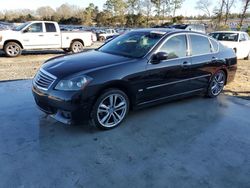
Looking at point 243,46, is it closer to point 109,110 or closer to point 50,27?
point 50,27

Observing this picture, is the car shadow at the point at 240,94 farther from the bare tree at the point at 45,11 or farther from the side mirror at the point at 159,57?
the bare tree at the point at 45,11

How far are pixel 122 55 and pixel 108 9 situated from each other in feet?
170

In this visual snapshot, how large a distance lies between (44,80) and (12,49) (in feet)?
29.2

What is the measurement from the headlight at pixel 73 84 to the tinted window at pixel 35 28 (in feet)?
31.6

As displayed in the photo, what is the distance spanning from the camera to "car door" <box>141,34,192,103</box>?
4523mm

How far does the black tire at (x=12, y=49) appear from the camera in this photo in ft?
38.4

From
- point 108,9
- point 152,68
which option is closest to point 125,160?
point 152,68

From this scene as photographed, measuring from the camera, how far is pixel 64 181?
9.53 ft

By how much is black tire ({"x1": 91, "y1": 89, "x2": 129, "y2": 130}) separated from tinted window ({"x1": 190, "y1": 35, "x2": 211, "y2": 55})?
6.60 feet

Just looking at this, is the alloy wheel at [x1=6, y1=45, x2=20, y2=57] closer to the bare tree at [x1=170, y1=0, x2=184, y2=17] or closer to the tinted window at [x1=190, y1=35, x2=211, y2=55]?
the tinted window at [x1=190, y1=35, x2=211, y2=55]

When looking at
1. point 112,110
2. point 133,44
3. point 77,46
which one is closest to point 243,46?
point 77,46

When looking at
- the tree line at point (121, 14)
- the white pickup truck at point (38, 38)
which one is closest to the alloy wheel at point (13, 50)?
the white pickup truck at point (38, 38)

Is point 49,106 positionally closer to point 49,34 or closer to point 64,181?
point 64,181

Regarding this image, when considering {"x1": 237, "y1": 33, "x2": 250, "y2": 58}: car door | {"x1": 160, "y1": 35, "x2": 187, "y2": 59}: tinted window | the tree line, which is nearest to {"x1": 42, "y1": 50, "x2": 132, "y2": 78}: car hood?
{"x1": 160, "y1": 35, "x2": 187, "y2": 59}: tinted window
